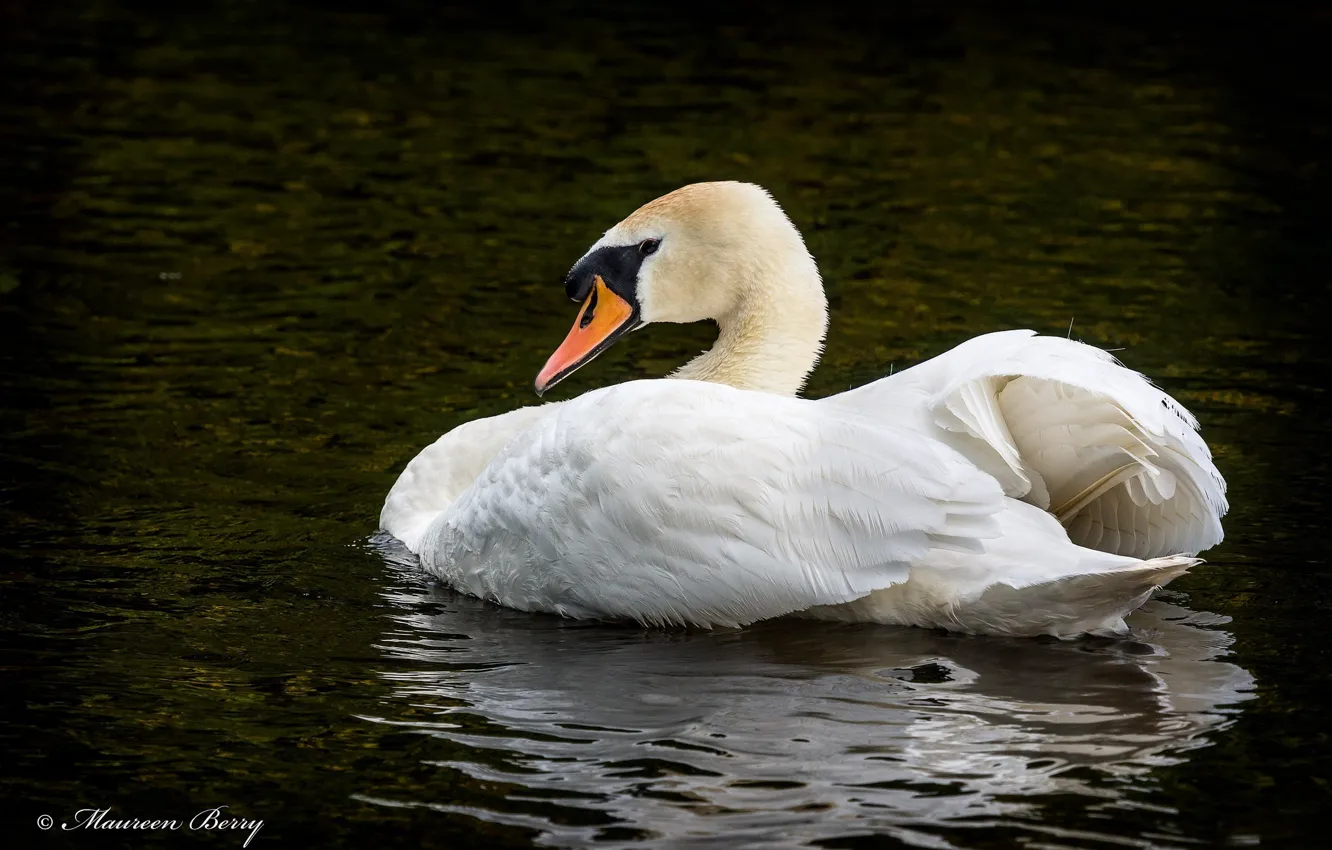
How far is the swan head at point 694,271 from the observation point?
771cm

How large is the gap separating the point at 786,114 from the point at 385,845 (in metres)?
13.8

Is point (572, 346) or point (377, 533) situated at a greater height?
point (572, 346)

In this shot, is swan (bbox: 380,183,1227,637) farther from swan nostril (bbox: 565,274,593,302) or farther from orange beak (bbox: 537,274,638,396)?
swan nostril (bbox: 565,274,593,302)

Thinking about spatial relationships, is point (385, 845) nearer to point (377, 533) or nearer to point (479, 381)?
point (377, 533)

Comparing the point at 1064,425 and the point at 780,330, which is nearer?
the point at 1064,425

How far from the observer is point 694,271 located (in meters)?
7.85

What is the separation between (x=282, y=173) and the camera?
50.9ft

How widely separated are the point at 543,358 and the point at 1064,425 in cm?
503

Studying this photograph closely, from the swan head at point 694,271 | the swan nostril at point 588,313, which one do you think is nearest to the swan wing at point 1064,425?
the swan head at point 694,271

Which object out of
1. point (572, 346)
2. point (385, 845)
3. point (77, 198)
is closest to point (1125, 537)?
point (572, 346)

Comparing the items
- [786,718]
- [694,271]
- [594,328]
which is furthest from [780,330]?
[786,718]

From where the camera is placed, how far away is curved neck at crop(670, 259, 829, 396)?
770cm

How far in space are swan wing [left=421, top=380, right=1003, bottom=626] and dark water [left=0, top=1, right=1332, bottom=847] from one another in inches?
9.6

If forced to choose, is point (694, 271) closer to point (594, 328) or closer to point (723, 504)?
point (594, 328)
